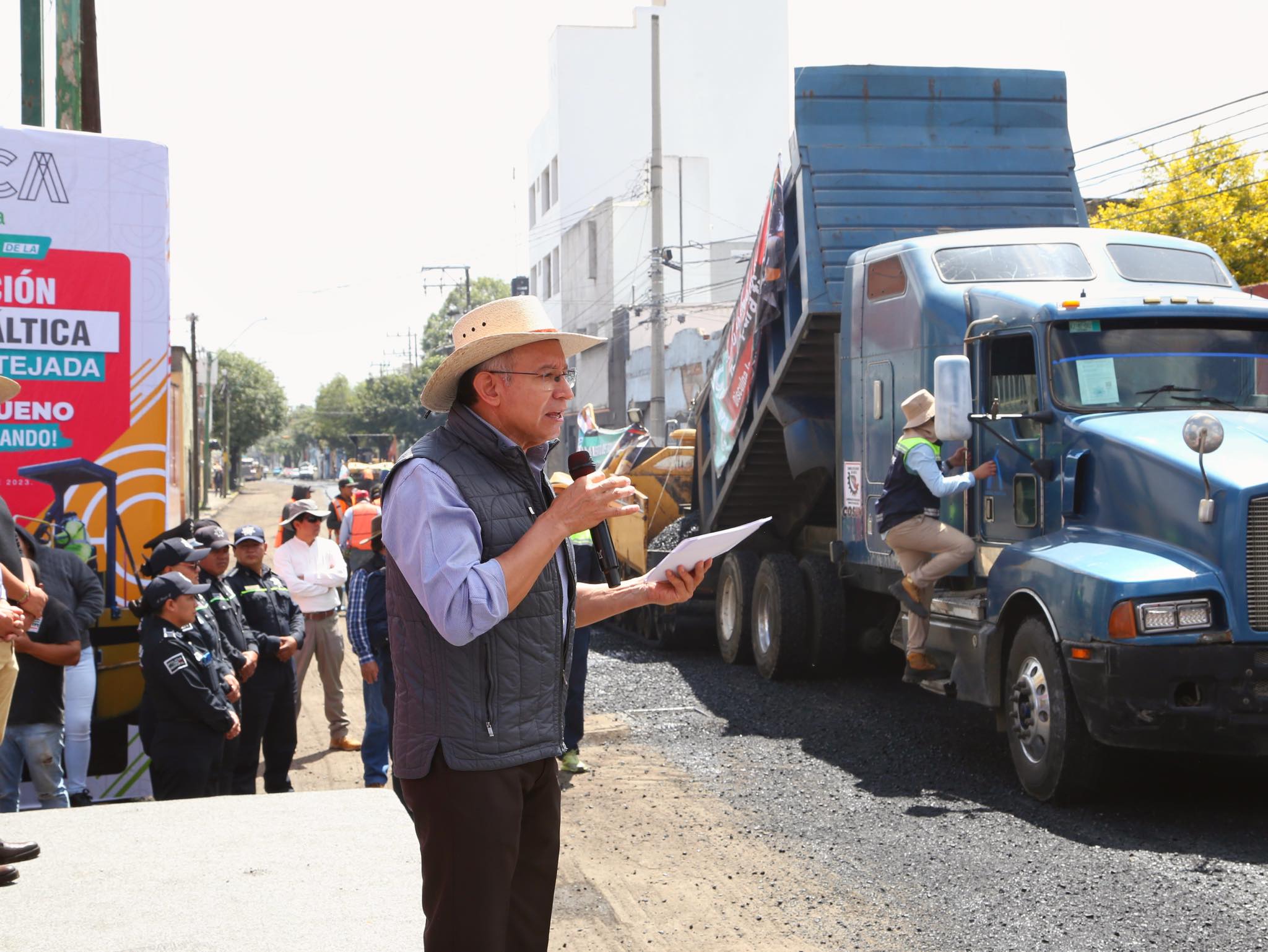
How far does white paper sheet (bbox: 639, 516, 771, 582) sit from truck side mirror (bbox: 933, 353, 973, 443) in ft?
15.1

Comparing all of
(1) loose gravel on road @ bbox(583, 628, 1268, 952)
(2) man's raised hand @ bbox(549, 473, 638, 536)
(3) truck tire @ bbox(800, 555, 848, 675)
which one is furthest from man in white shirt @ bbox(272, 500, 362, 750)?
(2) man's raised hand @ bbox(549, 473, 638, 536)

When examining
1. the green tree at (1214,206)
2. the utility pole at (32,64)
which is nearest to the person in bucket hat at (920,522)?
the utility pole at (32,64)

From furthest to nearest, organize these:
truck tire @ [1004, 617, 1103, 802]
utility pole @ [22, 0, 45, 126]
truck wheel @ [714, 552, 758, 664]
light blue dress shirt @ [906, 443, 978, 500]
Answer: truck wheel @ [714, 552, 758, 664]
utility pole @ [22, 0, 45, 126]
light blue dress shirt @ [906, 443, 978, 500]
truck tire @ [1004, 617, 1103, 802]

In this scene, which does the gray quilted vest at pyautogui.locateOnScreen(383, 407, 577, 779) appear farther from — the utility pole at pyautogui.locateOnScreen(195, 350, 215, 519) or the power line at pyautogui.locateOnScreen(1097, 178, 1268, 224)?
the utility pole at pyautogui.locateOnScreen(195, 350, 215, 519)

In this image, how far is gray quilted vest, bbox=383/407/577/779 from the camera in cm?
303

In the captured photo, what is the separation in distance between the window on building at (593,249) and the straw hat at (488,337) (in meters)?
47.8

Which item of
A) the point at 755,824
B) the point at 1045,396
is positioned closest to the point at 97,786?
the point at 755,824

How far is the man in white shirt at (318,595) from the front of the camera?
33.9ft

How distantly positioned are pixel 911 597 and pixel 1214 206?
67.3ft

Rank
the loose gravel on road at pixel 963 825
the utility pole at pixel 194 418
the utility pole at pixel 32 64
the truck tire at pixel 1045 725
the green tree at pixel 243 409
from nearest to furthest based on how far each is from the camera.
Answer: the loose gravel on road at pixel 963 825
the truck tire at pixel 1045 725
the utility pole at pixel 32 64
the utility pole at pixel 194 418
the green tree at pixel 243 409

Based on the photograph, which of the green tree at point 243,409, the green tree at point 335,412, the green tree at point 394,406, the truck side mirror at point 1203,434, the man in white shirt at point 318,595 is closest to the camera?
the truck side mirror at point 1203,434

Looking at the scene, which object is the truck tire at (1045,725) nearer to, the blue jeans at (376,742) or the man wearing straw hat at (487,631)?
the blue jeans at (376,742)

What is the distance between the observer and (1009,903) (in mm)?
5898

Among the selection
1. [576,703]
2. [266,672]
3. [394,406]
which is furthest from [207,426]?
[266,672]
